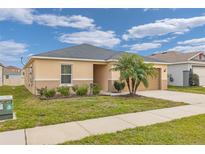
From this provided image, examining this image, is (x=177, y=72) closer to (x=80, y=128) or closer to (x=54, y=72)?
(x=54, y=72)

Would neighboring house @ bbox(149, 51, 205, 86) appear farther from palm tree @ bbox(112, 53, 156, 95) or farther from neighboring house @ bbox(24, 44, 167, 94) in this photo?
palm tree @ bbox(112, 53, 156, 95)

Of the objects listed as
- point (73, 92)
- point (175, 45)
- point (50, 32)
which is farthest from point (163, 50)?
point (73, 92)

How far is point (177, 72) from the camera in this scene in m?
23.8

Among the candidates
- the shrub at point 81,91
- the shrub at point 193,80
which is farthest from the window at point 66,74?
the shrub at point 193,80

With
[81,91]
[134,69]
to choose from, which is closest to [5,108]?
[81,91]

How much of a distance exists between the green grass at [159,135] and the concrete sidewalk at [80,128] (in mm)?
362

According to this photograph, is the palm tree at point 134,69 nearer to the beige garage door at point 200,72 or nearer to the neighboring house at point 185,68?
the neighboring house at point 185,68

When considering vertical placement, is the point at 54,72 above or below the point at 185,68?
below

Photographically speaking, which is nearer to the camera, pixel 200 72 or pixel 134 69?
pixel 134 69

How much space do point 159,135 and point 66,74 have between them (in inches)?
403

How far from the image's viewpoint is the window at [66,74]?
13.9 m
